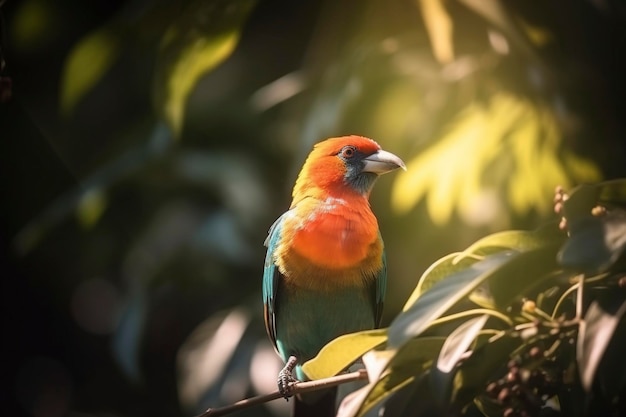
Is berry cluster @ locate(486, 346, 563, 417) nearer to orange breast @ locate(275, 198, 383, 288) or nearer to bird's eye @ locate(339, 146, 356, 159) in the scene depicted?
orange breast @ locate(275, 198, 383, 288)

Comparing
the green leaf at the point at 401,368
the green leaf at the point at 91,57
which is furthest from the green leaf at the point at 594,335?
the green leaf at the point at 91,57

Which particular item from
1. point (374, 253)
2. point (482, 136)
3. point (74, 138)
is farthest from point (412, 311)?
point (74, 138)

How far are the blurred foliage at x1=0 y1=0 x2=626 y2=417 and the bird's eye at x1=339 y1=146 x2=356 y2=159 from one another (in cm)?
27

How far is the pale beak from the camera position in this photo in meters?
1.78

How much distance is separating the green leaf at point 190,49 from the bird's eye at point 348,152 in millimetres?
331

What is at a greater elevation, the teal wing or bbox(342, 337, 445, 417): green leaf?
the teal wing

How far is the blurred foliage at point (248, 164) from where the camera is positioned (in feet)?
5.73

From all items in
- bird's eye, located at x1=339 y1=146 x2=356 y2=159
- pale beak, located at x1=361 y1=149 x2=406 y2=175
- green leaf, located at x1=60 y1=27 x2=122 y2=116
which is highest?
green leaf, located at x1=60 y1=27 x2=122 y2=116

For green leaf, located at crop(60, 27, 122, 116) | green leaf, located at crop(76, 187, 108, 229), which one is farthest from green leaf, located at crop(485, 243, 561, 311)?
green leaf, located at crop(76, 187, 108, 229)

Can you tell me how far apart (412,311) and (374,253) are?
0.62 metres

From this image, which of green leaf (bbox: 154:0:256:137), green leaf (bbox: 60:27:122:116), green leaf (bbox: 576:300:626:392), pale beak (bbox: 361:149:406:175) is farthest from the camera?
green leaf (bbox: 60:27:122:116)

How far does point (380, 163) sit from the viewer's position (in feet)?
5.90

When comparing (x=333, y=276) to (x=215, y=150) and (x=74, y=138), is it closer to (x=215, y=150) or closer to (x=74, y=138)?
(x=215, y=150)

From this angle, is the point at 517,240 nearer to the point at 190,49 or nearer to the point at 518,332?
the point at 518,332
